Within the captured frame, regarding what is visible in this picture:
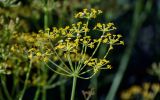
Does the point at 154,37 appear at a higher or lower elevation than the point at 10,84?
higher

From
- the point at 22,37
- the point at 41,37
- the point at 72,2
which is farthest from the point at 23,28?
the point at 41,37

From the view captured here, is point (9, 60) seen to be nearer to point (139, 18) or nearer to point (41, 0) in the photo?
point (41, 0)

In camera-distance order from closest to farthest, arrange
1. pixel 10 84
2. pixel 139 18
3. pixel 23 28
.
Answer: pixel 23 28 → pixel 139 18 → pixel 10 84

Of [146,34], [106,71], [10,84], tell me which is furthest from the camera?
[146,34]

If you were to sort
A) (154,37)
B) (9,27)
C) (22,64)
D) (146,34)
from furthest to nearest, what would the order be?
(146,34) < (154,37) < (22,64) < (9,27)

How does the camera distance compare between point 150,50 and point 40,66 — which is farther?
point 150,50

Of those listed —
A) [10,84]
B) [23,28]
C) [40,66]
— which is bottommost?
[10,84]

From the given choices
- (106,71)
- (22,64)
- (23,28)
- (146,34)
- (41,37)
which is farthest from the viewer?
(146,34)

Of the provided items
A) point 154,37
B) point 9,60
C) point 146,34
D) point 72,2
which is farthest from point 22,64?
point 146,34

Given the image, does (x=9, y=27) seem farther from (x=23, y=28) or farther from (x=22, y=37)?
(x=23, y=28)
